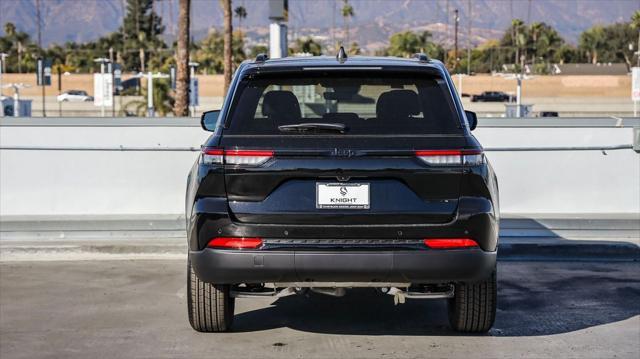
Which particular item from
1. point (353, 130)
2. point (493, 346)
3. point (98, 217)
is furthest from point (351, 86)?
point (98, 217)

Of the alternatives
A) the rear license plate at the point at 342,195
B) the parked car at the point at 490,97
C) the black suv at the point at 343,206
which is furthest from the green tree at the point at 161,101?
the rear license plate at the point at 342,195

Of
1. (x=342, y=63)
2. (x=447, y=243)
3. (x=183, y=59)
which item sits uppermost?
(x=183, y=59)

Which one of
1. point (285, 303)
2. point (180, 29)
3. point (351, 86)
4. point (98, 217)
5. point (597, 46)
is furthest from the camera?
point (597, 46)

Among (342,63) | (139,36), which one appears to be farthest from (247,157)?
(139,36)

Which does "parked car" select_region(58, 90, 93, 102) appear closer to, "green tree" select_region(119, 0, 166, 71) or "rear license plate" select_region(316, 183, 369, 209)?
"green tree" select_region(119, 0, 166, 71)

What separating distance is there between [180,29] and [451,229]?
31.9 m

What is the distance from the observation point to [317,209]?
264 inches

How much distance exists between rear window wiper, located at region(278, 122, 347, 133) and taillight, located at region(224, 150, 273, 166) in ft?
0.78

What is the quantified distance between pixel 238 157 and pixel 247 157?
57 millimetres

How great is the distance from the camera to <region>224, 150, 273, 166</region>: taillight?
6.74 m

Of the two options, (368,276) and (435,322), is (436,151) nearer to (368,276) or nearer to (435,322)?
(368,276)

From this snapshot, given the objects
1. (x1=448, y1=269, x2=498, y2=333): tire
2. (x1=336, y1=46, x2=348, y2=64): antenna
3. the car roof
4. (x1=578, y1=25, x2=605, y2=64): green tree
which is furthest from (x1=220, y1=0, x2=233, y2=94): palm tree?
(x1=578, y1=25, x2=605, y2=64): green tree

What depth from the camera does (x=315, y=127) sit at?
6.88 meters

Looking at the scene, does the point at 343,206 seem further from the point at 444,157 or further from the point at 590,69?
the point at 590,69
